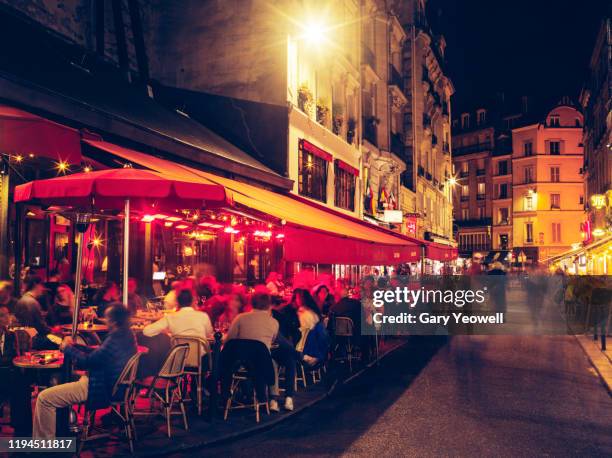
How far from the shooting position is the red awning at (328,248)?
330 inches

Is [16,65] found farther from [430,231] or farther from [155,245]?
[430,231]

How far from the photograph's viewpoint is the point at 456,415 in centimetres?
778

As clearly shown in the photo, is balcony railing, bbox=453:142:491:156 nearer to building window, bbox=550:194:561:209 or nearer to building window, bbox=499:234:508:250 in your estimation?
building window, bbox=499:234:508:250

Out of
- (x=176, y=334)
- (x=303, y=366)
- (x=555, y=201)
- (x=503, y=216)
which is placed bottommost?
(x=303, y=366)

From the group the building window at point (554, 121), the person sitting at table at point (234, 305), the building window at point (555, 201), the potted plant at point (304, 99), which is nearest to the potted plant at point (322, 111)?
the potted plant at point (304, 99)

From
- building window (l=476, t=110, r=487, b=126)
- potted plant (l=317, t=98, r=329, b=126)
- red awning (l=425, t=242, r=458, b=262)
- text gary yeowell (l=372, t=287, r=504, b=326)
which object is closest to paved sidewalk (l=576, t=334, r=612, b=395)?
text gary yeowell (l=372, t=287, r=504, b=326)

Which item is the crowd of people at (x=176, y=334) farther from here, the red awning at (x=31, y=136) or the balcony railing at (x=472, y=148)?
the balcony railing at (x=472, y=148)

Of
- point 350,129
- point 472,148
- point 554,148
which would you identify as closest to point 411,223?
point 350,129

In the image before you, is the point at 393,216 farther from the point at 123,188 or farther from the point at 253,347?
the point at 123,188

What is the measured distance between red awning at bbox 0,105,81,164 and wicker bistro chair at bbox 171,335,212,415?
2.75 meters

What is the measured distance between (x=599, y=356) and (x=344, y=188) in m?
14.0

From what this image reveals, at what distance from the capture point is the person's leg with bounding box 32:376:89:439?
5.94m

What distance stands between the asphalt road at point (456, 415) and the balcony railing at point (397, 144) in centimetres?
2266

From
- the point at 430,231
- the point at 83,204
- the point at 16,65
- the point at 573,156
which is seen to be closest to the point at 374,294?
the point at 83,204
